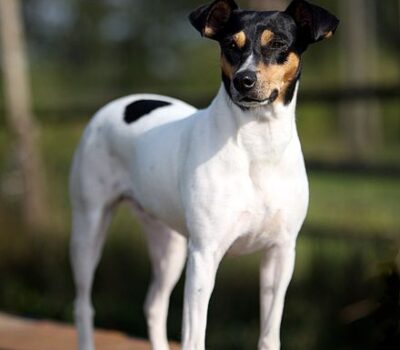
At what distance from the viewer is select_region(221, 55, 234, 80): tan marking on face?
4803mm

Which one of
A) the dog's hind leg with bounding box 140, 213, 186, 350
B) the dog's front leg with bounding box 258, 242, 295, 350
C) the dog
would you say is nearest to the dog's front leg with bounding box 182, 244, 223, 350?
the dog

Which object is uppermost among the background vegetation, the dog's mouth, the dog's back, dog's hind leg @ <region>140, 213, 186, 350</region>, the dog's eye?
the dog's eye

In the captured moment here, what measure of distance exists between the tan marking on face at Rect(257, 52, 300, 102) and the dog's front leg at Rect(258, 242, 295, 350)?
80 cm

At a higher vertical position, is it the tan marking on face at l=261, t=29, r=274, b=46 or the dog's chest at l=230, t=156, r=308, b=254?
the tan marking on face at l=261, t=29, r=274, b=46

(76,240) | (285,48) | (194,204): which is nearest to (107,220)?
(76,240)

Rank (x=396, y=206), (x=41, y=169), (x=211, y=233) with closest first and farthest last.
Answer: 1. (x=211, y=233)
2. (x=396, y=206)
3. (x=41, y=169)

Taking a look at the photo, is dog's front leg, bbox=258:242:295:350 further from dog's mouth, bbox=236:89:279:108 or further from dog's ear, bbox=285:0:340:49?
dog's ear, bbox=285:0:340:49

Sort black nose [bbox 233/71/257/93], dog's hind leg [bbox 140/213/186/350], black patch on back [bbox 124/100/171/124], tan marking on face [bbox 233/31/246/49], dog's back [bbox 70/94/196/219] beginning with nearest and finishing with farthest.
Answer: black nose [bbox 233/71/257/93] < tan marking on face [bbox 233/31/246/49] < dog's back [bbox 70/94/196/219] < black patch on back [bbox 124/100/171/124] < dog's hind leg [bbox 140/213/186/350]

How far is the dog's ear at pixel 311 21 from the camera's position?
16.1 ft

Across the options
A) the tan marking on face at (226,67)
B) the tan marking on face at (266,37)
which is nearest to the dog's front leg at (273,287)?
the tan marking on face at (226,67)

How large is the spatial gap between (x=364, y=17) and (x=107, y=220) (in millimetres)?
20771

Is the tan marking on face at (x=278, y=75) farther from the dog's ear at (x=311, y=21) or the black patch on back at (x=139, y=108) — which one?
the black patch on back at (x=139, y=108)

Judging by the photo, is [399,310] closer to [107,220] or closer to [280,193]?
[280,193]

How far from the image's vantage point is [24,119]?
11.5 meters
